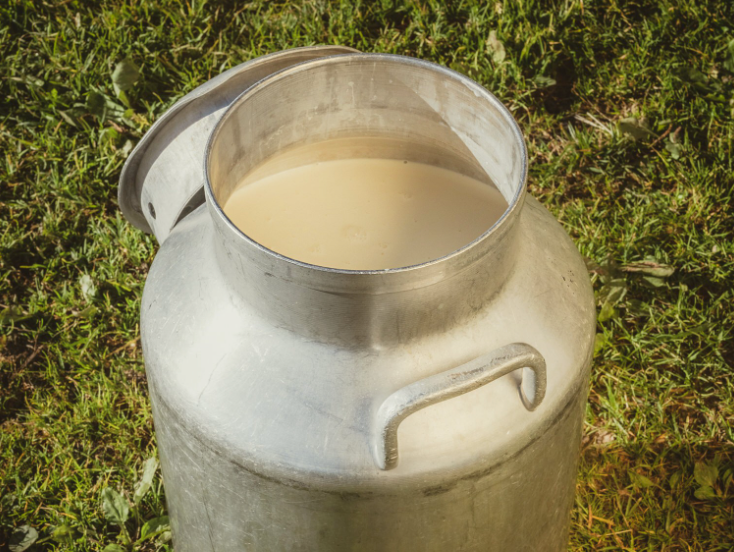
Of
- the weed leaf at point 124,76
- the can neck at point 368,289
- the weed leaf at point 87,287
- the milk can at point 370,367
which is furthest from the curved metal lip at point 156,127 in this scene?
the weed leaf at point 124,76

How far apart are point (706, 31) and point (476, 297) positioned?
1.61m

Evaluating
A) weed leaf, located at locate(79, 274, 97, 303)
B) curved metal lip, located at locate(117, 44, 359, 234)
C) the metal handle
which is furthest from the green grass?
the metal handle

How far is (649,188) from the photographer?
197 cm

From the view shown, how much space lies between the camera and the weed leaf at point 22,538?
150 centimetres

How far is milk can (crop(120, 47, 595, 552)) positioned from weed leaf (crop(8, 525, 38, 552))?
0.56 metres

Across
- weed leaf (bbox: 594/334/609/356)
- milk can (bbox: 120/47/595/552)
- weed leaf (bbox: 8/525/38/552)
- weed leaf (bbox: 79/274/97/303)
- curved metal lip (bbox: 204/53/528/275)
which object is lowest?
weed leaf (bbox: 8/525/38/552)

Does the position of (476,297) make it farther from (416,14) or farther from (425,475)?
(416,14)

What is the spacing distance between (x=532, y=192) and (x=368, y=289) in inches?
49.6

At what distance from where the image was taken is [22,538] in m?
1.51

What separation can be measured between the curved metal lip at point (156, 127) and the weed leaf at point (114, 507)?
536 mm

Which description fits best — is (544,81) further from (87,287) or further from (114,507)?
(114,507)

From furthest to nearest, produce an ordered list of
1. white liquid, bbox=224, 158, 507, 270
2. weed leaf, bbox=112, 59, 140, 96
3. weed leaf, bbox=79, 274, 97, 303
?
weed leaf, bbox=112, 59, 140, 96 < weed leaf, bbox=79, 274, 97, 303 < white liquid, bbox=224, 158, 507, 270

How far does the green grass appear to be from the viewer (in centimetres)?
158

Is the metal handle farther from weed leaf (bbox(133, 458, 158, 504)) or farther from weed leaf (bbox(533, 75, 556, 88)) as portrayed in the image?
weed leaf (bbox(533, 75, 556, 88))
